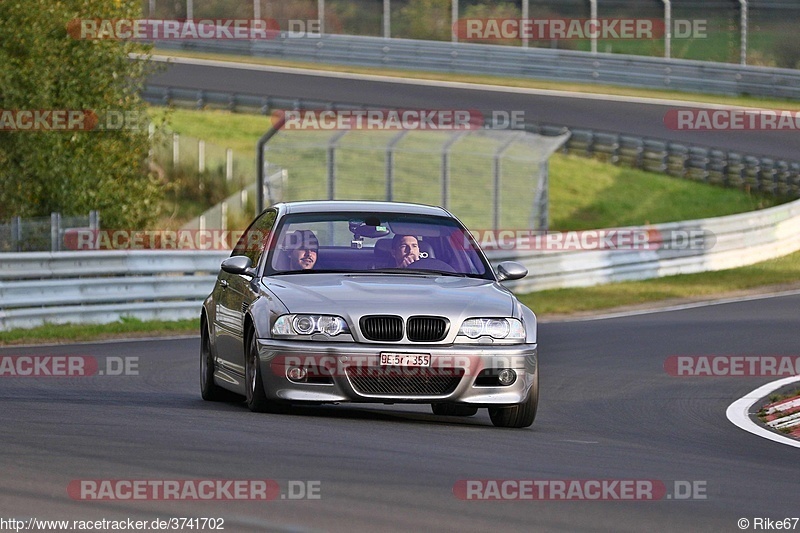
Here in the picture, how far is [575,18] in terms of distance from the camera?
43.1 metres

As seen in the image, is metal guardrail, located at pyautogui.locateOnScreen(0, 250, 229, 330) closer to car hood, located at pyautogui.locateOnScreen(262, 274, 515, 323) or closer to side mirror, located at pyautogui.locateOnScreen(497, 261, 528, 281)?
car hood, located at pyautogui.locateOnScreen(262, 274, 515, 323)

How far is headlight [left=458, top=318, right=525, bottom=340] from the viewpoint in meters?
9.93

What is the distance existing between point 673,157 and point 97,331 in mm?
20857

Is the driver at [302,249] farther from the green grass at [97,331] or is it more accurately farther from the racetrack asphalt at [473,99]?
the racetrack asphalt at [473,99]

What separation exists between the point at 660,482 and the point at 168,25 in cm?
3975

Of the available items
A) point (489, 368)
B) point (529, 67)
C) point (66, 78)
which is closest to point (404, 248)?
point (489, 368)

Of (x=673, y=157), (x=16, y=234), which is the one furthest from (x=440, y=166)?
(x=16, y=234)

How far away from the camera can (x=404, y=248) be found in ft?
35.7

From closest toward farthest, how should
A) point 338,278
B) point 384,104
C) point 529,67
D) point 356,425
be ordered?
point 356,425, point 338,278, point 384,104, point 529,67

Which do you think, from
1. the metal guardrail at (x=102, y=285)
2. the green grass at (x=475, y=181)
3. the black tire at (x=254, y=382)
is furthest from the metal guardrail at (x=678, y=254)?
the black tire at (x=254, y=382)

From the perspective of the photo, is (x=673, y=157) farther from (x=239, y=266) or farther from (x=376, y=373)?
(x=376, y=373)

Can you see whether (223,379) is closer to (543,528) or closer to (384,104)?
(543,528)

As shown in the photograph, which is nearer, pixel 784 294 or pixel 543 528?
pixel 543 528

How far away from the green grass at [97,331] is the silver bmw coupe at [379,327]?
7710 millimetres
